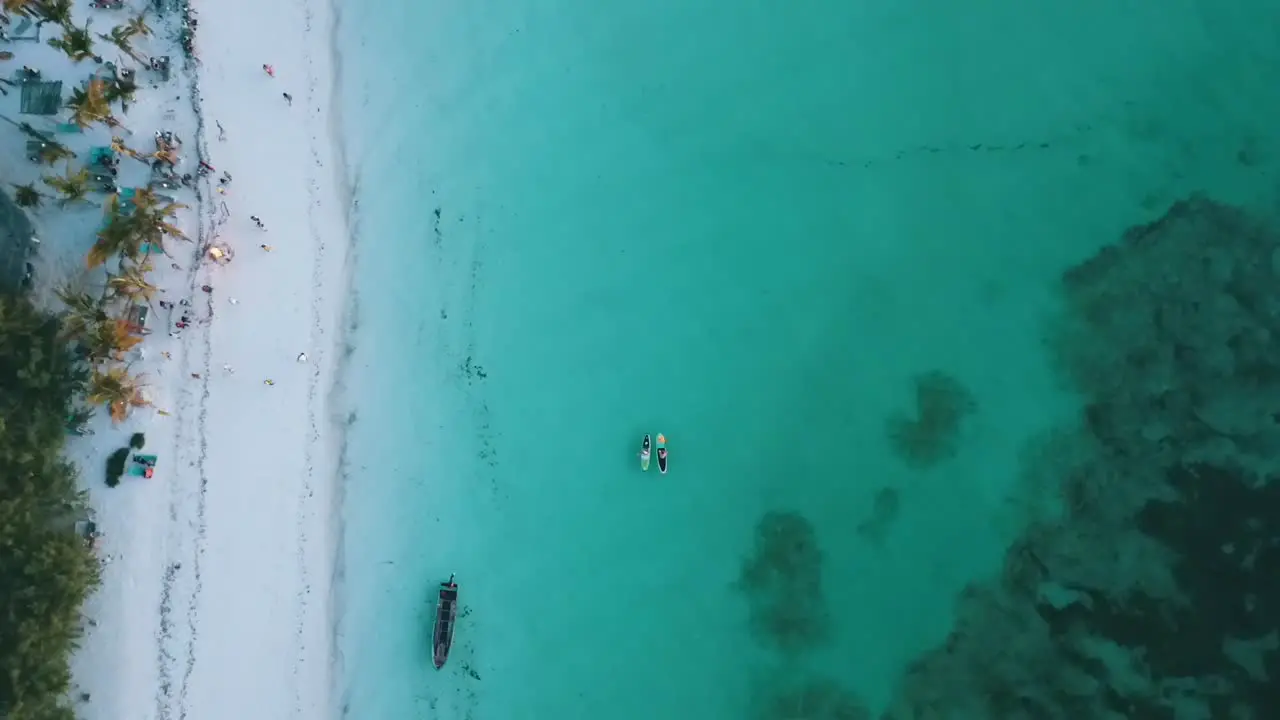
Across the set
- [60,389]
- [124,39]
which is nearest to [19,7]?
[124,39]

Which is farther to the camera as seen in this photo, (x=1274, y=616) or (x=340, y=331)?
(x=340, y=331)

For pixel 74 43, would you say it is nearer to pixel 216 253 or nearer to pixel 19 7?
pixel 19 7

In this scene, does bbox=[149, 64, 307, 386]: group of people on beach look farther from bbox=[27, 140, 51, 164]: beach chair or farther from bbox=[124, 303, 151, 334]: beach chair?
bbox=[27, 140, 51, 164]: beach chair

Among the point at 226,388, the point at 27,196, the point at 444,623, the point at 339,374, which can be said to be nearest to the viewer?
the point at 444,623

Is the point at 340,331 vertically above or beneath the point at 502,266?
beneath

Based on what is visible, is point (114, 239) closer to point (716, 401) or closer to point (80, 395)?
point (80, 395)

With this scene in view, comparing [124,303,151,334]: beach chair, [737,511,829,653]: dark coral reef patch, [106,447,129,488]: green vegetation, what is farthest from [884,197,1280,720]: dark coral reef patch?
[124,303,151,334]: beach chair

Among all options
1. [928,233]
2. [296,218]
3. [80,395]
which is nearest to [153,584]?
[80,395]

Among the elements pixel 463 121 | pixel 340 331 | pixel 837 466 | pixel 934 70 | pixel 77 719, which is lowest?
pixel 77 719
